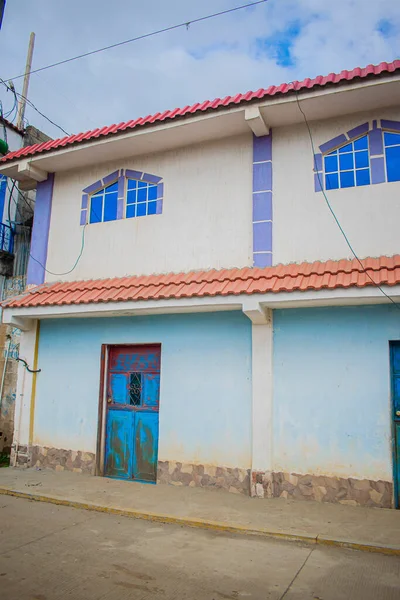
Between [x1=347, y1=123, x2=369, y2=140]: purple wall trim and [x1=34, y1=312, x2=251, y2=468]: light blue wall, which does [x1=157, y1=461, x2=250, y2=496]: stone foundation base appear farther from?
[x1=347, y1=123, x2=369, y2=140]: purple wall trim

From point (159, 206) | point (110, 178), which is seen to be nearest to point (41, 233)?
point (110, 178)

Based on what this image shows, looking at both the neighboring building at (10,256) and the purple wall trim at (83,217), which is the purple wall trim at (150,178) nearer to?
the purple wall trim at (83,217)

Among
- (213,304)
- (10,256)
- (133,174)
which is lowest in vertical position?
(213,304)

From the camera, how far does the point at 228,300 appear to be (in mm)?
7129

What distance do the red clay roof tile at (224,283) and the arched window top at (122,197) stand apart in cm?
145

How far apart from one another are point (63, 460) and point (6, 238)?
20.8 ft

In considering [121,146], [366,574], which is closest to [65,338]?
[121,146]

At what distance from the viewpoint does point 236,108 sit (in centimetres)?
786

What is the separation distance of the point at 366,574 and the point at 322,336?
346 cm

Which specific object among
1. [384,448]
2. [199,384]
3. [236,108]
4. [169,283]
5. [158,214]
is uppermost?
[236,108]

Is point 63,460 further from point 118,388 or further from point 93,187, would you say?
point 93,187

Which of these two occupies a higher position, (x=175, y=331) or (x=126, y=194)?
(x=126, y=194)

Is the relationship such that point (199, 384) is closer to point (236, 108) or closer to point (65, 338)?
point (65, 338)

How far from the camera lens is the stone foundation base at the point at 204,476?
7371 millimetres
